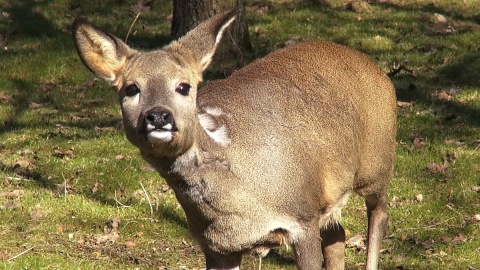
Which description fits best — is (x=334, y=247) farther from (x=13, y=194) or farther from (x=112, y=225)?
(x=13, y=194)

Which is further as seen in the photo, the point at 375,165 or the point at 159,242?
the point at 159,242

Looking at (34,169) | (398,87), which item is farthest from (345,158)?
(398,87)

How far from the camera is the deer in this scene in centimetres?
529

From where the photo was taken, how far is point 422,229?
8258mm

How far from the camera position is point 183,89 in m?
5.30

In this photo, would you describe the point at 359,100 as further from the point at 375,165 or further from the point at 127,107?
the point at 127,107

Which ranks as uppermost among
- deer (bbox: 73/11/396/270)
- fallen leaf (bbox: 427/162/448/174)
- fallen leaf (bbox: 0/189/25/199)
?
deer (bbox: 73/11/396/270)

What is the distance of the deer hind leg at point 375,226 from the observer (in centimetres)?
732

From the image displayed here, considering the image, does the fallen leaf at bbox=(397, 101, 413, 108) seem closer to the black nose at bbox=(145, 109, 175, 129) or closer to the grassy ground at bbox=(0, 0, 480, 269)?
the grassy ground at bbox=(0, 0, 480, 269)

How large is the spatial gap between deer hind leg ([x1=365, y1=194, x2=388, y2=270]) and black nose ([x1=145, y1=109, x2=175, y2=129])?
8.85ft

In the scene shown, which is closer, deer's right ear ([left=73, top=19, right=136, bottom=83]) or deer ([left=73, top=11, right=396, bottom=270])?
deer ([left=73, top=11, right=396, bottom=270])

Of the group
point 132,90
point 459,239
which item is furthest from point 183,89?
point 459,239

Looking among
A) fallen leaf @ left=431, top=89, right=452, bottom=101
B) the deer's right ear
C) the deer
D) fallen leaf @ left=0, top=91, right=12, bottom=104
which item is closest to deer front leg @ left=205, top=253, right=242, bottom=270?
the deer

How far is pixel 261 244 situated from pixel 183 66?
1.19 m
